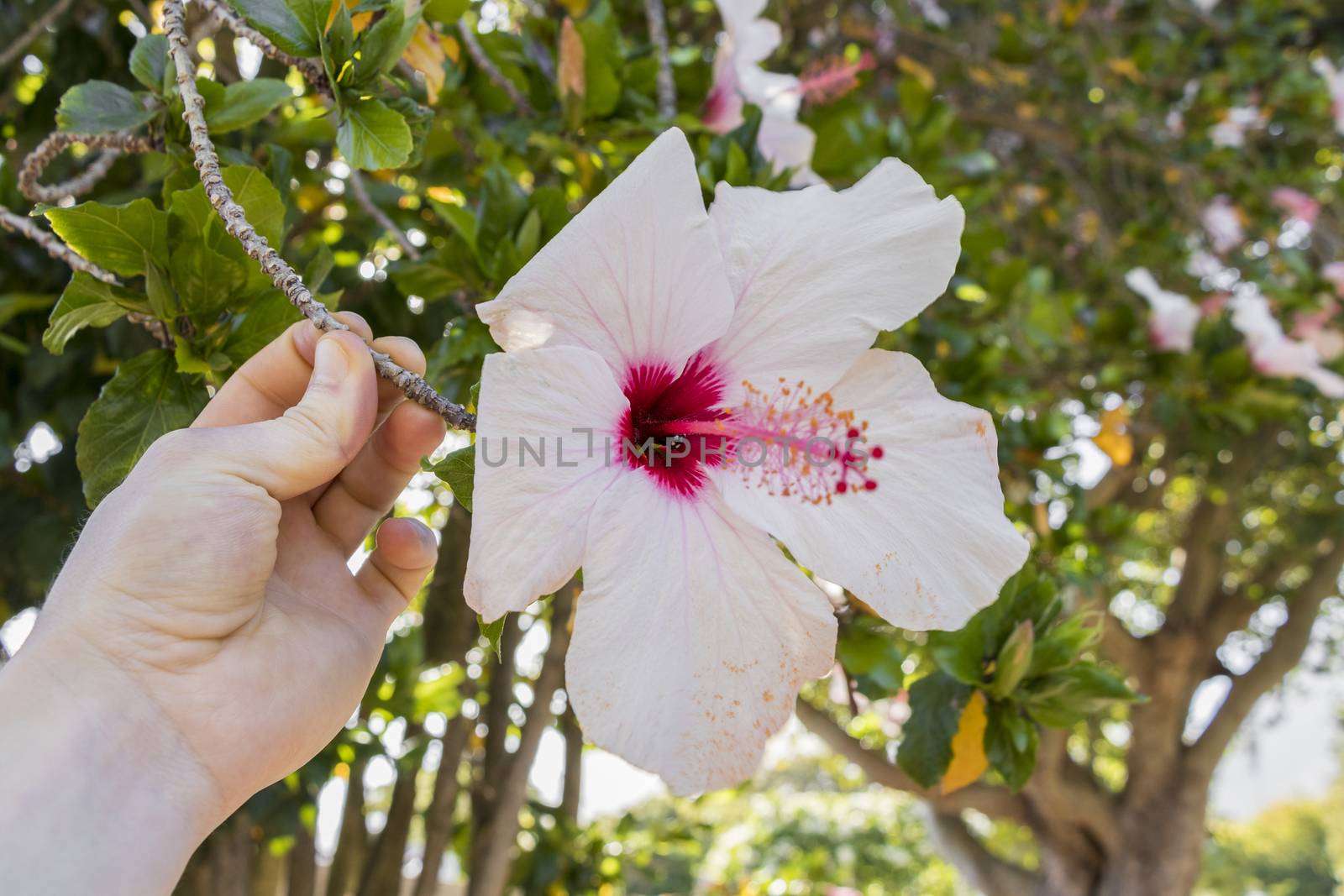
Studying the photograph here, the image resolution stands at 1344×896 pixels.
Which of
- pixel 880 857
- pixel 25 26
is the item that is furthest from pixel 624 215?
pixel 880 857

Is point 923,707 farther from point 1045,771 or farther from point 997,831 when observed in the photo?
point 997,831

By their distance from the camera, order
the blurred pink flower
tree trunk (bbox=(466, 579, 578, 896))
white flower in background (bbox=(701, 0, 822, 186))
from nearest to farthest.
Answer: white flower in background (bbox=(701, 0, 822, 186)), tree trunk (bbox=(466, 579, 578, 896)), the blurred pink flower

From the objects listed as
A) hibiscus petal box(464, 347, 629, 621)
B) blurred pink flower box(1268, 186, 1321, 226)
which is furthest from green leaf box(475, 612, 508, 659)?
blurred pink flower box(1268, 186, 1321, 226)

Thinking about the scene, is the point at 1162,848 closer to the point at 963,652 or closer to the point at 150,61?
the point at 963,652

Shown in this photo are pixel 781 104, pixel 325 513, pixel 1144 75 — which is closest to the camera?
pixel 325 513

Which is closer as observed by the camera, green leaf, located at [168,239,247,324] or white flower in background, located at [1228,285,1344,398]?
green leaf, located at [168,239,247,324]

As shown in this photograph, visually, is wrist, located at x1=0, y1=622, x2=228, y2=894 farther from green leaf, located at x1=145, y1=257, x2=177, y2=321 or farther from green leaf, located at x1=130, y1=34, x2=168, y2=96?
green leaf, located at x1=130, y1=34, x2=168, y2=96
